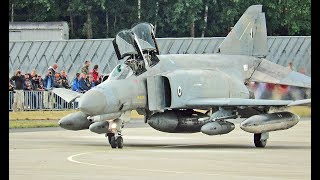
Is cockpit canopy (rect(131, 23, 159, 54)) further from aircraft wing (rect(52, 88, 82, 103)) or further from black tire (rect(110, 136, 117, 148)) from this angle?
aircraft wing (rect(52, 88, 82, 103))

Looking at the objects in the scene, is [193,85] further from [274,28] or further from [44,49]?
[274,28]

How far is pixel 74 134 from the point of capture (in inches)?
1319

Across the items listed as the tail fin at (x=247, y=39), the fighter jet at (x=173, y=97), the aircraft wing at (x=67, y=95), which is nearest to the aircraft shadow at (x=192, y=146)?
the fighter jet at (x=173, y=97)

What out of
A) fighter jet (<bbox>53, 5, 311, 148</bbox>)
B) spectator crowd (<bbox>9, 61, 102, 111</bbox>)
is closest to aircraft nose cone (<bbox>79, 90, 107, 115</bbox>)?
fighter jet (<bbox>53, 5, 311, 148</bbox>)

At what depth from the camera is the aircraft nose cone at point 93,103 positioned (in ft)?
82.1

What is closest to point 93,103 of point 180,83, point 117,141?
point 117,141

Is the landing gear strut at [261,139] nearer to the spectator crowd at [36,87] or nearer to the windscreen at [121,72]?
the windscreen at [121,72]

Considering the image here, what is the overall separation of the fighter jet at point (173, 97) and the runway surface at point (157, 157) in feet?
1.70

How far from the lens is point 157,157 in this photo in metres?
21.9

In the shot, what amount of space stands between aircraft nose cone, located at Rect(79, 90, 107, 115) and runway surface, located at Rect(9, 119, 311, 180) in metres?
0.82

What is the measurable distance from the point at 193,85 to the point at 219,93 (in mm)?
727

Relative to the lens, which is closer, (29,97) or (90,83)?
(90,83)

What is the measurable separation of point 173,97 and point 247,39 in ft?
12.8

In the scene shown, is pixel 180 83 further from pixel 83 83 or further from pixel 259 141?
pixel 83 83
